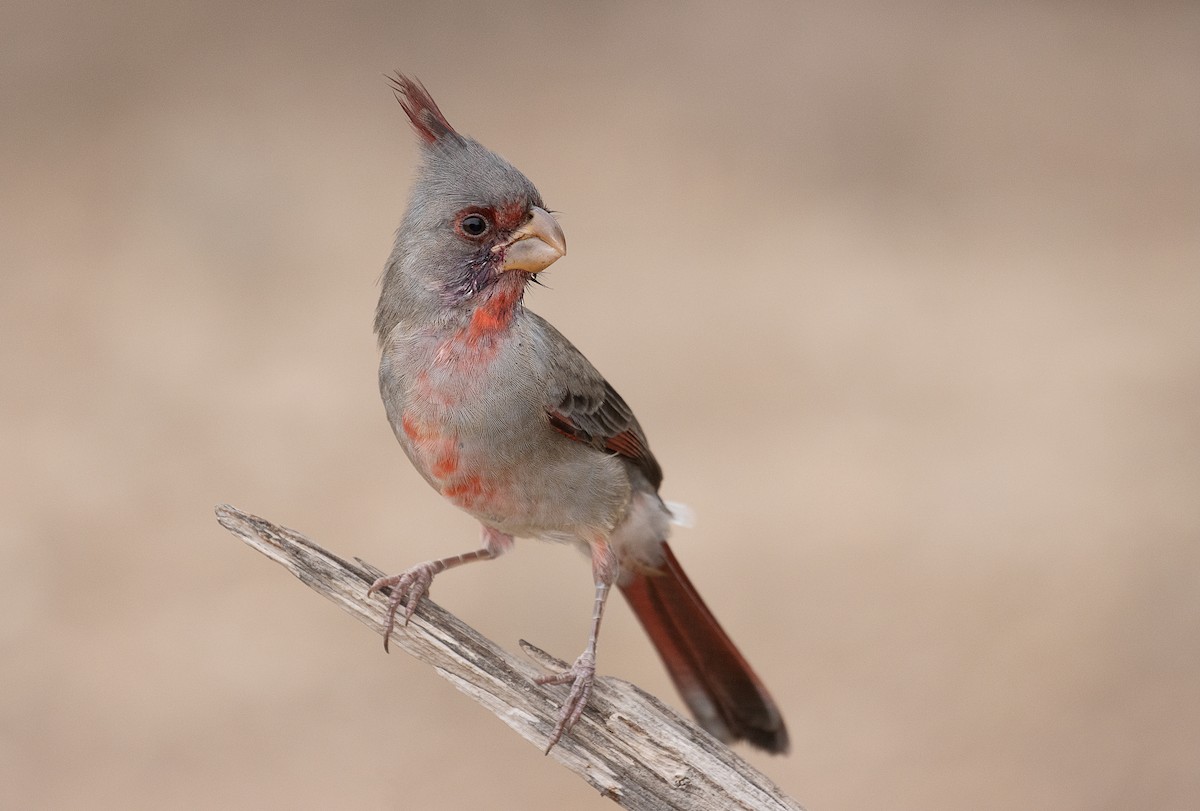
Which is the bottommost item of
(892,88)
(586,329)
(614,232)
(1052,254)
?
(586,329)

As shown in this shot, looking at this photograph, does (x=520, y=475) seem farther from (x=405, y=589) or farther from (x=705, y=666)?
(x=705, y=666)

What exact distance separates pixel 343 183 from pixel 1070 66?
18.4ft

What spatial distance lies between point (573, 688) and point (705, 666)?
2.62 feet

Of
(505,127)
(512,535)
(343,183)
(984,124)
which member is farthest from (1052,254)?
(512,535)

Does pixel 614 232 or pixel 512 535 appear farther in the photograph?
pixel 614 232

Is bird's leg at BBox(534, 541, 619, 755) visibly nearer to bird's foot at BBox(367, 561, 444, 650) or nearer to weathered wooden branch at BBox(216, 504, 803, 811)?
weathered wooden branch at BBox(216, 504, 803, 811)

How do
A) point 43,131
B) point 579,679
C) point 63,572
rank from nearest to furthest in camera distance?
point 579,679, point 63,572, point 43,131

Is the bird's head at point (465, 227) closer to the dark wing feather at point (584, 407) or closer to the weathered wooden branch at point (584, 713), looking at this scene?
the dark wing feather at point (584, 407)

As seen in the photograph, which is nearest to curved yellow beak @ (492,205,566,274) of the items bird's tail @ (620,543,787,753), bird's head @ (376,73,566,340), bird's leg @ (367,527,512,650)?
bird's head @ (376,73,566,340)

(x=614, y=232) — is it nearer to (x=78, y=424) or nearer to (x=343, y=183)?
(x=343, y=183)

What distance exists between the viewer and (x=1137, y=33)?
412 inches

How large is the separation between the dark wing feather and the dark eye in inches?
16.3

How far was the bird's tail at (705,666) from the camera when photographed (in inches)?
170

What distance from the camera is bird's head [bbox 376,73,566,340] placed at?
3588mm
